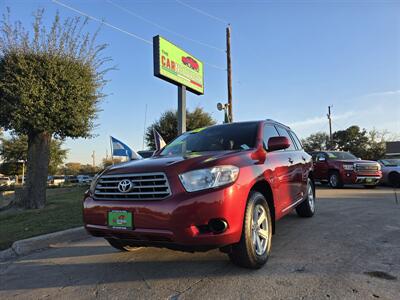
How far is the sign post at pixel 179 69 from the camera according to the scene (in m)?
14.5

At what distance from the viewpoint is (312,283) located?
3.60 meters

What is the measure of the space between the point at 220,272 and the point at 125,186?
4.62ft

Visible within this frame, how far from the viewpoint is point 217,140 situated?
17.0 ft

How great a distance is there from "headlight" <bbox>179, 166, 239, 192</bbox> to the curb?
3.51 metres

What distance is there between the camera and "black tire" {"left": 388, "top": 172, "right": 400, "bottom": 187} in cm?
1563

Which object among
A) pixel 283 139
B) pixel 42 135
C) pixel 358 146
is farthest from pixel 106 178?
pixel 358 146

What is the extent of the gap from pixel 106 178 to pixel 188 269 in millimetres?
1412

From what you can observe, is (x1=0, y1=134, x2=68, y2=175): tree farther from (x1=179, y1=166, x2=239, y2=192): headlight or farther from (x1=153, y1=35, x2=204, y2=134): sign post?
(x1=179, y1=166, x2=239, y2=192): headlight

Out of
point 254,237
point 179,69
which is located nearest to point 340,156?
point 179,69

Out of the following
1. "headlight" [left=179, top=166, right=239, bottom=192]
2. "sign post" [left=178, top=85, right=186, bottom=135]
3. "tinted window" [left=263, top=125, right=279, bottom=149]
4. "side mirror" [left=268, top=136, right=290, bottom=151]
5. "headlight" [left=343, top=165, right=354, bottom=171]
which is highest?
"sign post" [left=178, top=85, right=186, bottom=135]

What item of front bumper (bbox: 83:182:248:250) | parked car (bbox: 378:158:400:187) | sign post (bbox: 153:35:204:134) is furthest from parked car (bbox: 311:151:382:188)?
front bumper (bbox: 83:182:248:250)

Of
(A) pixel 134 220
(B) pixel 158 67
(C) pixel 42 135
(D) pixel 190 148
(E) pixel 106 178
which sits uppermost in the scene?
(B) pixel 158 67

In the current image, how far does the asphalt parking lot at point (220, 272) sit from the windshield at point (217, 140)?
1418 millimetres

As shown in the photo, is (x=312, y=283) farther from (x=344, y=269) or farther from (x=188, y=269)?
(x=188, y=269)
